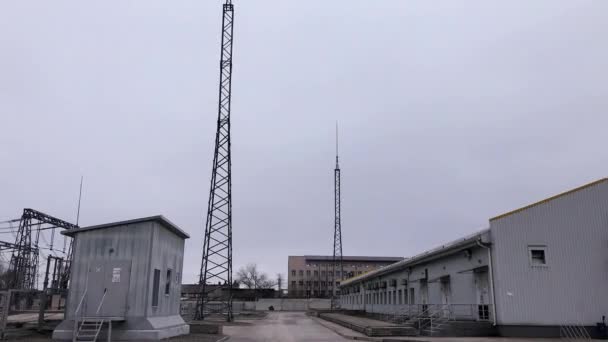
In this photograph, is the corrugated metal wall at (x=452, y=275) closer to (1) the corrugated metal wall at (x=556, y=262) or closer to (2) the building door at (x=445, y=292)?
(2) the building door at (x=445, y=292)

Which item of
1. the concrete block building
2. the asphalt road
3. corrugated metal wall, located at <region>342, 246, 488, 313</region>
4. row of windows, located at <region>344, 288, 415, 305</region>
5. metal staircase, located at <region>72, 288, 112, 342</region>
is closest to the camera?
metal staircase, located at <region>72, 288, 112, 342</region>

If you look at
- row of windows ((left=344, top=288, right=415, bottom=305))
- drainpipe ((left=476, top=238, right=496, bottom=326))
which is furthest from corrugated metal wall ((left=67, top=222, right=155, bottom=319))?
row of windows ((left=344, top=288, right=415, bottom=305))

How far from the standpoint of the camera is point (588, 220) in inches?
930

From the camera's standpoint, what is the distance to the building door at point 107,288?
58.3 ft

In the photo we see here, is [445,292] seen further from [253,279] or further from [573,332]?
[253,279]

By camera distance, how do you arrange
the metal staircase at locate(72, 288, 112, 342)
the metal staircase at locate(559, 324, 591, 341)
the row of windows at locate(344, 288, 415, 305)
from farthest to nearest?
the row of windows at locate(344, 288, 415, 305) → the metal staircase at locate(559, 324, 591, 341) → the metal staircase at locate(72, 288, 112, 342)

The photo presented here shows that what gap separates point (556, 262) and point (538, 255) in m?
0.80

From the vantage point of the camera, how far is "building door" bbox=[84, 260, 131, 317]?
17.8m

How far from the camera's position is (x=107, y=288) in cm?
1798

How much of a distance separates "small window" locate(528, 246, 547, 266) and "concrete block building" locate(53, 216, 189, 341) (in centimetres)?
1621

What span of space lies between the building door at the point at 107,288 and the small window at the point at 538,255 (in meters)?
17.4

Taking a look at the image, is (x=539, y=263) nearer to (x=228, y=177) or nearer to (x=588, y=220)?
(x=588, y=220)

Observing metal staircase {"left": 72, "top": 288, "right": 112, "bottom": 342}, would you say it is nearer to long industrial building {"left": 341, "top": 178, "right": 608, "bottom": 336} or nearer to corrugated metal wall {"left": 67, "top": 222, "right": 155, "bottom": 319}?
corrugated metal wall {"left": 67, "top": 222, "right": 155, "bottom": 319}

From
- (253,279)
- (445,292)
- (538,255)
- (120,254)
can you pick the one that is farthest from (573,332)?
(253,279)
